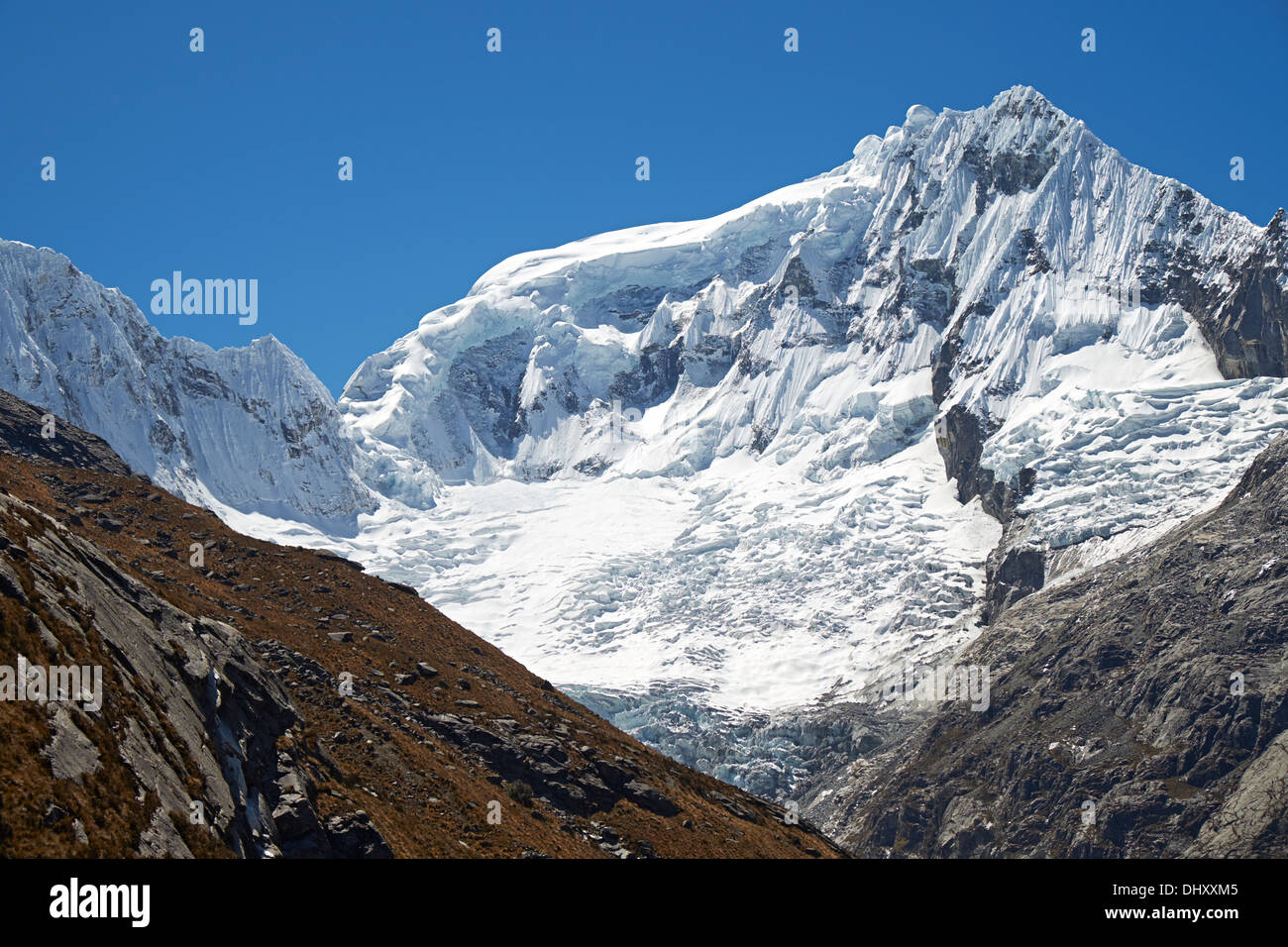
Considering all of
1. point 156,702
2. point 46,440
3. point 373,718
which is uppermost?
point 46,440

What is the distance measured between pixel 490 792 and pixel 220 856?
23.6 meters

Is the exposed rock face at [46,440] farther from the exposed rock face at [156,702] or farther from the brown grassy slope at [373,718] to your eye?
the exposed rock face at [156,702]

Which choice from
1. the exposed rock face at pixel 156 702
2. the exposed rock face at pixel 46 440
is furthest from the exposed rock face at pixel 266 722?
the exposed rock face at pixel 46 440

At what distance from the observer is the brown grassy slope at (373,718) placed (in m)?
34.3

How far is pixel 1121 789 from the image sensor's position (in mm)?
187250

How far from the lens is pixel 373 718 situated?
58.1 metres

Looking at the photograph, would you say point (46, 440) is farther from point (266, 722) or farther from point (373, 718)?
point (266, 722)

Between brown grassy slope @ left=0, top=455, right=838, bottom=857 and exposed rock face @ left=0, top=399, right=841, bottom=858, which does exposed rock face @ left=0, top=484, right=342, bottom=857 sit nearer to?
exposed rock face @ left=0, top=399, right=841, bottom=858

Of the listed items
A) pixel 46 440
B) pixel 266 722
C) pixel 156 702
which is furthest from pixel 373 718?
pixel 46 440

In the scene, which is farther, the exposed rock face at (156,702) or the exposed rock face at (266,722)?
the exposed rock face at (156,702)

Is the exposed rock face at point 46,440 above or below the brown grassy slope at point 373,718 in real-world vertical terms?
above

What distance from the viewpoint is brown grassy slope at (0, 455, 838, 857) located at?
34312 millimetres
